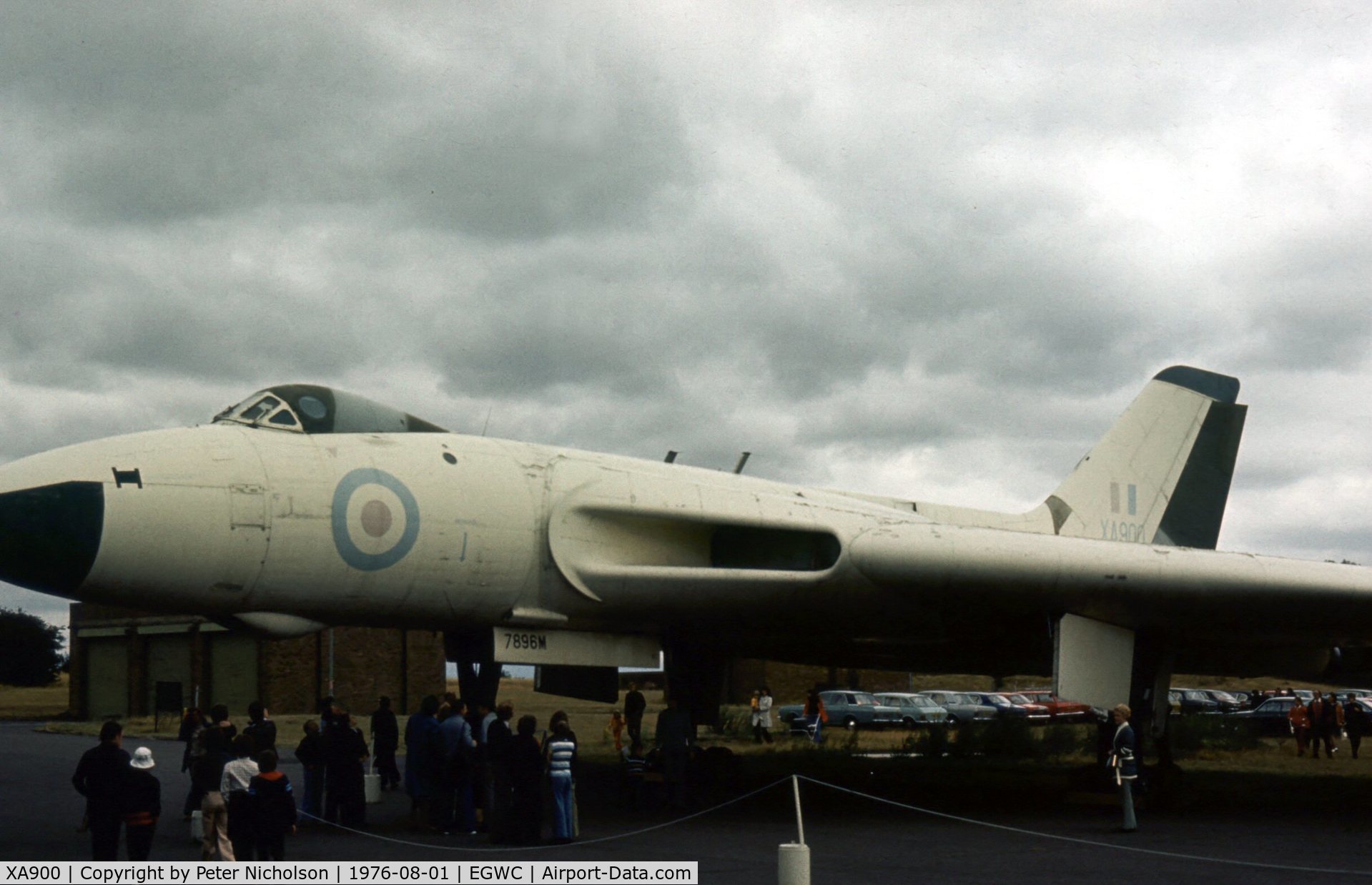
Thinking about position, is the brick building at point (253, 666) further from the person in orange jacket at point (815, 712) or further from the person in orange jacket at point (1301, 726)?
the person in orange jacket at point (1301, 726)

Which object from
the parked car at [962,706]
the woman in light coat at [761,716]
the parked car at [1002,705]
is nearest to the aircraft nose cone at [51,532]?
the woman in light coat at [761,716]

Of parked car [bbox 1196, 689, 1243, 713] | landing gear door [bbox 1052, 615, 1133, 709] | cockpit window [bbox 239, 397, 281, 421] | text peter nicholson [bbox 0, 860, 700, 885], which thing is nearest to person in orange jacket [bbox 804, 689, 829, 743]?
landing gear door [bbox 1052, 615, 1133, 709]

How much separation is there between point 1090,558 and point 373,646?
26.5 meters

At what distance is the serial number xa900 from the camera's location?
36.7 ft

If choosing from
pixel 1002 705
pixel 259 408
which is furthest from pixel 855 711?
pixel 259 408

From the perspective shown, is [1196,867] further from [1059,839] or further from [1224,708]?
[1224,708]

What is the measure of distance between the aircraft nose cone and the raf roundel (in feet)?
5.67

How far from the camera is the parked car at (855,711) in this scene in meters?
34.9

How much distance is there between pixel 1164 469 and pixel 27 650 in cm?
6403

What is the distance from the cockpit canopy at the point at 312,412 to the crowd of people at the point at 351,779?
2.35 m

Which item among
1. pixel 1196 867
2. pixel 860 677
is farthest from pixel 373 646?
pixel 1196 867

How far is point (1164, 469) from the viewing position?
56.3ft

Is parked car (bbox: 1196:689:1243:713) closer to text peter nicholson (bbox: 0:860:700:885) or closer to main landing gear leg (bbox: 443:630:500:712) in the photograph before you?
main landing gear leg (bbox: 443:630:500:712)

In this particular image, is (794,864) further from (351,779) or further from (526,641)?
(351,779)
